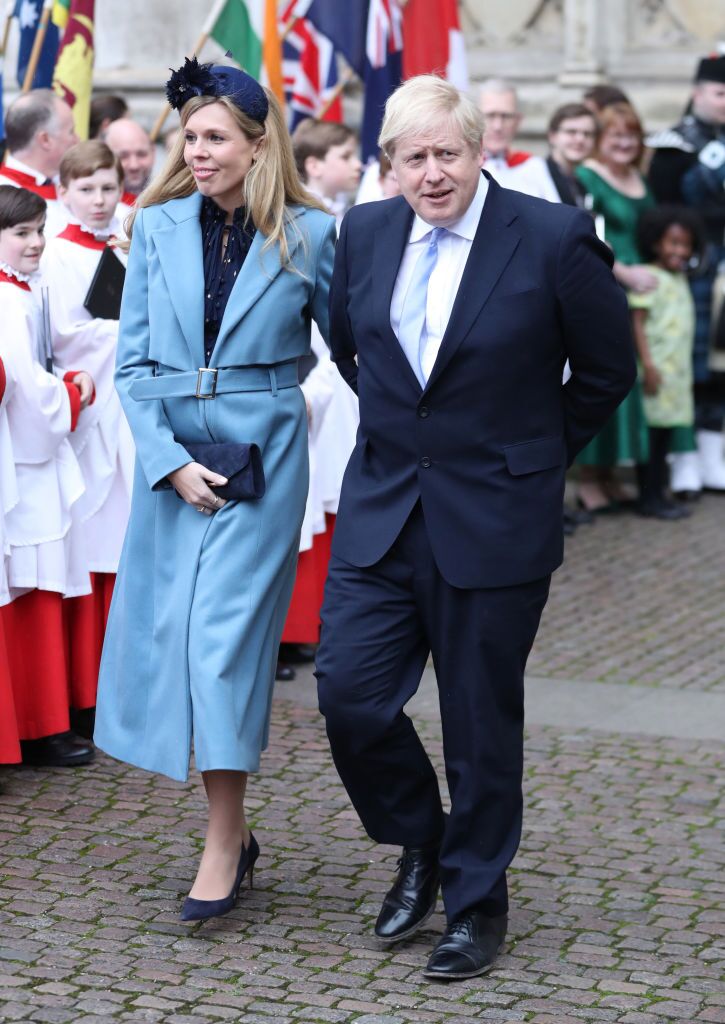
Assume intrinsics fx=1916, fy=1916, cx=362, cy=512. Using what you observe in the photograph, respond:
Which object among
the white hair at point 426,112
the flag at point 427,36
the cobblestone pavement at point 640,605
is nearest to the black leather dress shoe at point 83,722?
the cobblestone pavement at point 640,605

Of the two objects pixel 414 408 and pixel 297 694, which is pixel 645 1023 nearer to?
pixel 414 408

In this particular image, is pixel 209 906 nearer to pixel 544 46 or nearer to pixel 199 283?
pixel 199 283

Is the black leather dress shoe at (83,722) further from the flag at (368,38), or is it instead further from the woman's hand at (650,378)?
the woman's hand at (650,378)

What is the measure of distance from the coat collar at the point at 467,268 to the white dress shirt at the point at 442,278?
0.08 feet

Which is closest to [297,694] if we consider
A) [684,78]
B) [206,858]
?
[206,858]

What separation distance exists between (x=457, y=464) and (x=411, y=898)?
108 centimetres

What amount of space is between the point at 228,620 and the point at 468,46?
9792 millimetres

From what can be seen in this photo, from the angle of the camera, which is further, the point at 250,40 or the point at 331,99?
the point at 331,99

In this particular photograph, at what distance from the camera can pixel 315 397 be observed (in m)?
7.09

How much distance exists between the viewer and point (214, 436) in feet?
15.4

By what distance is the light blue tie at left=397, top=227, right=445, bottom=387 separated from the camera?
4324 mm

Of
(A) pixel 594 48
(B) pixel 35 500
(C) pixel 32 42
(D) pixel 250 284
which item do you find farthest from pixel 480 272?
(A) pixel 594 48

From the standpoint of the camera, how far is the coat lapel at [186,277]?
15.3 feet

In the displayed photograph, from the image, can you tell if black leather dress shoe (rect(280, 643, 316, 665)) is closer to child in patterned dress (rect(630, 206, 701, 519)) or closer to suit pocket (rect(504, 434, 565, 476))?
suit pocket (rect(504, 434, 565, 476))
